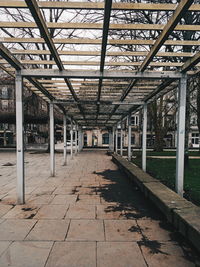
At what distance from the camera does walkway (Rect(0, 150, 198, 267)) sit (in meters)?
2.67

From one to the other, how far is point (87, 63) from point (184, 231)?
155 inches

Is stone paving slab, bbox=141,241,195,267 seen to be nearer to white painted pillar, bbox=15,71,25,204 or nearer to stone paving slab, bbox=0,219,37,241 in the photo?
stone paving slab, bbox=0,219,37,241

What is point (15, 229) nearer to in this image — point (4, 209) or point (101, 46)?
point (4, 209)

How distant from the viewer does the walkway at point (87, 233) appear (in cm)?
267

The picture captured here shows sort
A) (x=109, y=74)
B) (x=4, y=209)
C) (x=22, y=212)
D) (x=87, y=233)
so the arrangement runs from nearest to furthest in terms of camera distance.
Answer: (x=87, y=233)
(x=22, y=212)
(x=4, y=209)
(x=109, y=74)

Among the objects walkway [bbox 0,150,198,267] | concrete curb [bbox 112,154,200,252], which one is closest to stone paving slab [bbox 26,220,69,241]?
walkway [bbox 0,150,198,267]

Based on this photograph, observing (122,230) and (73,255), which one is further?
(122,230)

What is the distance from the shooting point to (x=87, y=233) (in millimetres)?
3391

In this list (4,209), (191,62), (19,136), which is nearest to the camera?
A: (191,62)

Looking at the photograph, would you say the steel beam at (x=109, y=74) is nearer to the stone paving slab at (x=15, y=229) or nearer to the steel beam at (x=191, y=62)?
the steel beam at (x=191, y=62)

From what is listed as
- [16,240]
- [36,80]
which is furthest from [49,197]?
[36,80]

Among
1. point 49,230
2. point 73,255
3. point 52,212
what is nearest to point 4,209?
point 52,212

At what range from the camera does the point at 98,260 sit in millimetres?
2643

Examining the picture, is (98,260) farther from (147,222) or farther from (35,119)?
(35,119)
